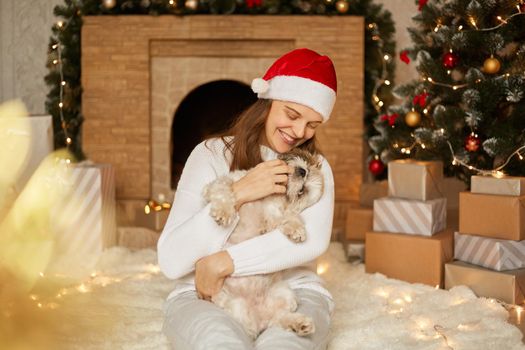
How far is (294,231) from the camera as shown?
178cm

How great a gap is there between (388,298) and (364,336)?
58 cm

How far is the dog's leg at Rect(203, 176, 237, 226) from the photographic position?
1729mm

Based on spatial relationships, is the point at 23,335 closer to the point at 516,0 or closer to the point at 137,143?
the point at 516,0

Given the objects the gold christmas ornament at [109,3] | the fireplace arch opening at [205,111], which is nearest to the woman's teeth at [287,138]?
the gold christmas ornament at [109,3]

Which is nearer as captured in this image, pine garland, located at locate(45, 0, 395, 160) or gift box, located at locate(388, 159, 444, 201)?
gift box, located at locate(388, 159, 444, 201)

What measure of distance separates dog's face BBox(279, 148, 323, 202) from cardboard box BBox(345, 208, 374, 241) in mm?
1730

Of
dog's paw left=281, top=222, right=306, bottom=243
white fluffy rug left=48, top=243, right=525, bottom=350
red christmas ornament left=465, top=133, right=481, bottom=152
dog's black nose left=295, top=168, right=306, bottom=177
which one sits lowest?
white fluffy rug left=48, top=243, right=525, bottom=350

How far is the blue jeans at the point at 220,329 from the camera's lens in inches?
60.9

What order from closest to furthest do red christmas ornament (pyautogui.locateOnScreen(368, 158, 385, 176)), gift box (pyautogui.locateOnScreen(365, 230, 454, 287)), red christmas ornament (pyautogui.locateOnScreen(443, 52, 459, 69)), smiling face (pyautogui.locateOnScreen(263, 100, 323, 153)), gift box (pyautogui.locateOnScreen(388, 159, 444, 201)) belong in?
smiling face (pyautogui.locateOnScreen(263, 100, 323, 153)) → gift box (pyautogui.locateOnScreen(365, 230, 454, 287)) → gift box (pyautogui.locateOnScreen(388, 159, 444, 201)) → red christmas ornament (pyautogui.locateOnScreen(443, 52, 459, 69)) → red christmas ornament (pyautogui.locateOnScreen(368, 158, 385, 176))

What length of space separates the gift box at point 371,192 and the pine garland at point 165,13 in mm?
603

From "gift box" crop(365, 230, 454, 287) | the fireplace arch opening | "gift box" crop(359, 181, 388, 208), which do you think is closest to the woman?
"gift box" crop(365, 230, 454, 287)

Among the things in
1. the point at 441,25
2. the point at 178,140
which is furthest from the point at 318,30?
the point at 178,140

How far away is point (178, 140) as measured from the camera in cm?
463

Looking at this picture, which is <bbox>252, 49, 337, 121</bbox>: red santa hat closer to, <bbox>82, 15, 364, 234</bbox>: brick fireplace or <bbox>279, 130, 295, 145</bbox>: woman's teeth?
<bbox>279, 130, 295, 145</bbox>: woman's teeth
